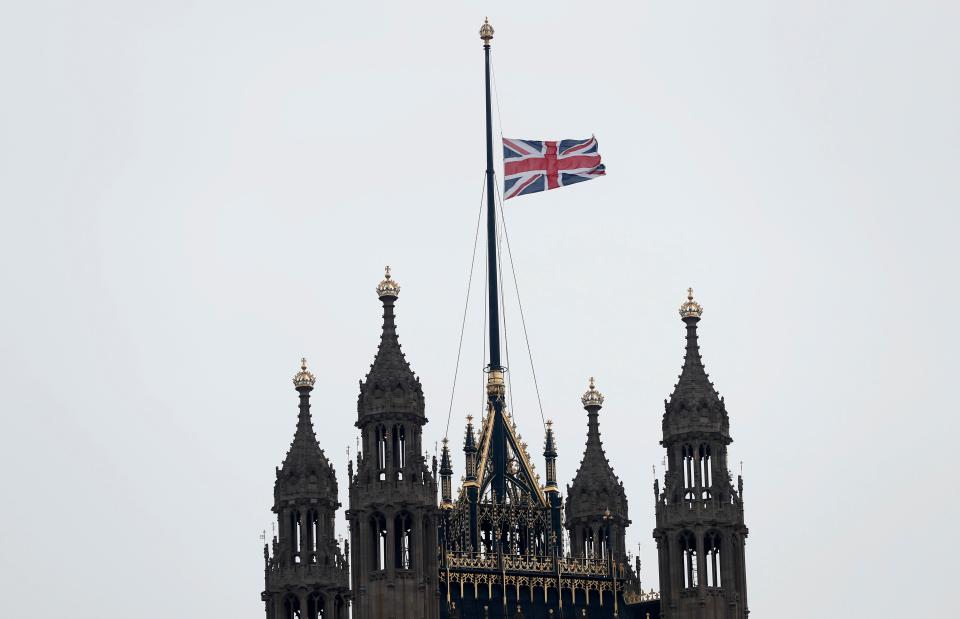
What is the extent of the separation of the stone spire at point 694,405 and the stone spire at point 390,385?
12.1 m

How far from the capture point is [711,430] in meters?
171

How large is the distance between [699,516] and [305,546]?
1820 centimetres

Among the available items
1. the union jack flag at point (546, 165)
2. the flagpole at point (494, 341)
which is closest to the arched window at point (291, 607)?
the flagpole at point (494, 341)

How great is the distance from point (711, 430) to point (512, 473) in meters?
9.78

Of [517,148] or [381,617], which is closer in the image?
[381,617]

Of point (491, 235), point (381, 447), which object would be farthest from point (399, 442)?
point (491, 235)

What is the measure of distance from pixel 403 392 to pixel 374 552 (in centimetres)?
764

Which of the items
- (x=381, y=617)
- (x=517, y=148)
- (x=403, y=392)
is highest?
(x=517, y=148)

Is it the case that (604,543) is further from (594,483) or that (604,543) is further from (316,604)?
(316,604)

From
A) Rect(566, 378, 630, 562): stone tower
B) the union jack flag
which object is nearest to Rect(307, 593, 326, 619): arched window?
Rect(566, 378, 630, 562): stone tower

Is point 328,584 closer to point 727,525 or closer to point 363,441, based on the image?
point 363,441

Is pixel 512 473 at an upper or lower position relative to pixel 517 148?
lower

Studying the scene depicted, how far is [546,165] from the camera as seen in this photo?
593 ft

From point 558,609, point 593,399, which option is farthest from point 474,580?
point 593,399
